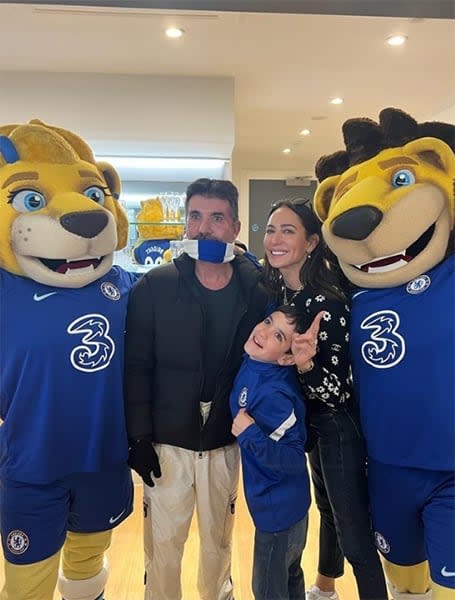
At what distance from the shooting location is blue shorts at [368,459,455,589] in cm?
109

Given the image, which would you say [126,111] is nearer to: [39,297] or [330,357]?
[39,297]

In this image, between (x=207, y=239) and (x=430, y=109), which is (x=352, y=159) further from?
(x=430, y=109)

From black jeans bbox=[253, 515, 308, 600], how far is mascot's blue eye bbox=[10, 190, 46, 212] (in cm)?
95

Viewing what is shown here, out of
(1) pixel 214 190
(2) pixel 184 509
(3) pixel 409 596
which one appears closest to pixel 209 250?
(1) pixel 214 190

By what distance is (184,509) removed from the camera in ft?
4.44

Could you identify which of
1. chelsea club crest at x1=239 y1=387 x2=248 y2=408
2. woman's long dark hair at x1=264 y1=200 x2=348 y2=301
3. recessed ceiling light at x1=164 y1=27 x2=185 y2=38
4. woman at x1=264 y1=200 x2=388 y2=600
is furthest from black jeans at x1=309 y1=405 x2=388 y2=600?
recessed ceiling light at x1=164 y1=27 x2=185 y2=38

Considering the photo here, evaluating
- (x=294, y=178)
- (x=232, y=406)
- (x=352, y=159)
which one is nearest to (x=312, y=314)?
(x=232, y=406)

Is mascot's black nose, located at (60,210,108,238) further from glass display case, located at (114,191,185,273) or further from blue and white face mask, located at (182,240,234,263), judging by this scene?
glass display case, located at (114,191,185,273)

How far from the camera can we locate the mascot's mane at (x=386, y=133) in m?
1.23

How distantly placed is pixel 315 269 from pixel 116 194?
59 cm

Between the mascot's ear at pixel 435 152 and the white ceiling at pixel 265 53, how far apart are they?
0.80 metres

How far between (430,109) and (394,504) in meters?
3.07

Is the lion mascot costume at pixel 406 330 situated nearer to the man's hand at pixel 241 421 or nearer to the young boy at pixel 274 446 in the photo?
the young boy at pixel 274 446

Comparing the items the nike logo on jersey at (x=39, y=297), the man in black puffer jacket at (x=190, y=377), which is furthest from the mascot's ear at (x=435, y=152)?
the nike logo on jersey at (x=39, y=297)
